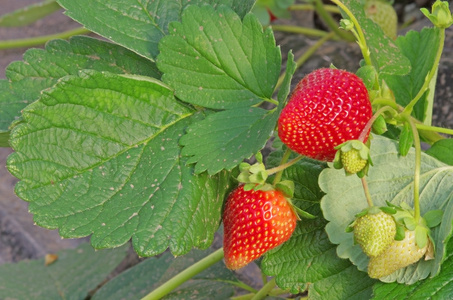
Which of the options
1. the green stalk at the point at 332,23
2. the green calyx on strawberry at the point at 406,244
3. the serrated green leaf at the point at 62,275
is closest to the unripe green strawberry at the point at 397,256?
the green calyx on strawberry at the point at 406,244

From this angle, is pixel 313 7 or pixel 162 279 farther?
pixel 313 7

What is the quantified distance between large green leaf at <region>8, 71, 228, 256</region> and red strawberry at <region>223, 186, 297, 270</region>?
3cm

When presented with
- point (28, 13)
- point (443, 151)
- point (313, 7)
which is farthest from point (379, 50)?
point (28, 13)

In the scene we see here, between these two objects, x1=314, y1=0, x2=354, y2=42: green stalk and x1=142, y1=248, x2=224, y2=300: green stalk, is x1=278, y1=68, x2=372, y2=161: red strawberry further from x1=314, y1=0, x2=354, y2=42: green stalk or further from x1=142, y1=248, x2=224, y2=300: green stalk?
x1=314, y1=0, x2=354, y2=42: green stalk

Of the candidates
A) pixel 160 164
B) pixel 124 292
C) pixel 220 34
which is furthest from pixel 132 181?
pixel 124 292

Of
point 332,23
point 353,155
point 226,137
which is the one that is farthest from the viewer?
point 332,23

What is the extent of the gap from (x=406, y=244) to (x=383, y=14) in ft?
2.94

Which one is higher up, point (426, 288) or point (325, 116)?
point (325, 116)

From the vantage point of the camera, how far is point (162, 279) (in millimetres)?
1054

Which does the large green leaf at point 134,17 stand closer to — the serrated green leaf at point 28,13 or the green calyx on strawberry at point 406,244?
the green calyx on strawberry at point 406,244

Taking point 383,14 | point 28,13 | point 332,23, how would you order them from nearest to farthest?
point 383,14
point 332,23
point 28,13

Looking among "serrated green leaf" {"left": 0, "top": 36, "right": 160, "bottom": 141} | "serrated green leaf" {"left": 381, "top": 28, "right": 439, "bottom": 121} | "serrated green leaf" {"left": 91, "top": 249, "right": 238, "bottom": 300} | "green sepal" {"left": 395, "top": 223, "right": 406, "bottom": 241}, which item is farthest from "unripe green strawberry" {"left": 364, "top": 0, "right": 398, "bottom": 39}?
"green sepal" {"left": 395, "top": 223, "right": 406, "bottom": 241}

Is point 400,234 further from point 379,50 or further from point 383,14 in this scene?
point 383,14

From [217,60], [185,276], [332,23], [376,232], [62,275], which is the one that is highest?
[217,60]
